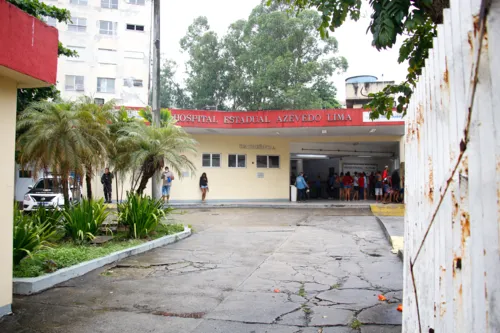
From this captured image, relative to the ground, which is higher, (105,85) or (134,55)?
(134,55)

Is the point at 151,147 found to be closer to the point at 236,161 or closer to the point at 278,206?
the point at 278,206

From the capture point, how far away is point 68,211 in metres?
8.86

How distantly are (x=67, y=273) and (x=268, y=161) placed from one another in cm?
1730

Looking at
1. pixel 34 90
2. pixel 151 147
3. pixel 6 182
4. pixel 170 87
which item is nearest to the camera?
pixel 6 182

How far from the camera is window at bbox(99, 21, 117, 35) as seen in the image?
37438 millimetres

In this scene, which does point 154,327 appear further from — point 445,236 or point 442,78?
point 442,78

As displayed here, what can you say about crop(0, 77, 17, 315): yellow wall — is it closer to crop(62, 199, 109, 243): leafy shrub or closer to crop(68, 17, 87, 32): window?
crop(62, 199, 109, 243): leafy shrub

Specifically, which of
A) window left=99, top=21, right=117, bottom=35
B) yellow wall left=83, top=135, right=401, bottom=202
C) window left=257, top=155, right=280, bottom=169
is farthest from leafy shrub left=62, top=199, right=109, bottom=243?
window left=99, top=21, right=117, bottom=35

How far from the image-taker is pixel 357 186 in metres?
22.7

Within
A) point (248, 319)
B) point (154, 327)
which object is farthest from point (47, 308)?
point (248, 319)

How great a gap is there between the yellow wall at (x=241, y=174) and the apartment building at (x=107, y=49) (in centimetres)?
1694

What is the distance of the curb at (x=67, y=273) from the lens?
5641 mm

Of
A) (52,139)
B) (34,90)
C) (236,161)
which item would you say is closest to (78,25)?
(236,161)

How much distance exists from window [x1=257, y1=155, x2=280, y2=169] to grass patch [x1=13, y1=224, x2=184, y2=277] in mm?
14049
